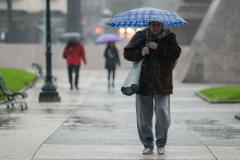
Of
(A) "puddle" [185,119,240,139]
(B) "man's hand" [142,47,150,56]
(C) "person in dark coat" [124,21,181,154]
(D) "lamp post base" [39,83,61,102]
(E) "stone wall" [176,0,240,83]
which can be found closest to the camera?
(B) "man's hand" [142,47,150,56]

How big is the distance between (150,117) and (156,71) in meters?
0.65

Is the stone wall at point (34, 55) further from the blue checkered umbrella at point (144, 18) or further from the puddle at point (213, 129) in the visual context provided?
the blue checkered umbrella at point (144, 18)

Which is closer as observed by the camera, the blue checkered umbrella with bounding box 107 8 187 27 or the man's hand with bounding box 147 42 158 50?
the man's hand with bounding box 147 42 158 50

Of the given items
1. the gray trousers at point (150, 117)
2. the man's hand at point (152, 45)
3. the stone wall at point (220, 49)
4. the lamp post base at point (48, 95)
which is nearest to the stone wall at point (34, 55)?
the stone wall at point (220, 49)

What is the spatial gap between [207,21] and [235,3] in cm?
129

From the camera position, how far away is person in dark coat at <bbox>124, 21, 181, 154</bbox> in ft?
36.0

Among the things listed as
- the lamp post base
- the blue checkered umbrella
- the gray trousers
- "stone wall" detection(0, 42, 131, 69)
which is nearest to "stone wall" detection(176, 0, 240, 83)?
the lamp post base

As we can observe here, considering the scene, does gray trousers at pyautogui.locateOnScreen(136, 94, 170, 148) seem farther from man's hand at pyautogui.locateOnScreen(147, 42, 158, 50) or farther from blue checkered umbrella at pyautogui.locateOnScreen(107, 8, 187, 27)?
blue checkered umbrella at pyautogui.locateOnScreen(107, 8, 187, 27)

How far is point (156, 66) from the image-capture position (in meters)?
11.0

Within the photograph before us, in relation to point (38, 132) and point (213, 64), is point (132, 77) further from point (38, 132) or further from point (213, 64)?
point (213, 64)

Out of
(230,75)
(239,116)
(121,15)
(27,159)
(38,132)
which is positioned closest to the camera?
(27,159)

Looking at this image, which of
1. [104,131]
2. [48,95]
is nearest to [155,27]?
[104,131]

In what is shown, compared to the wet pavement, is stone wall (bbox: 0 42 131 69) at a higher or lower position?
lower

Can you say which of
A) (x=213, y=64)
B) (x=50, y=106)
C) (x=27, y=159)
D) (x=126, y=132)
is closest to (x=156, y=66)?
(x=27, y=159)
